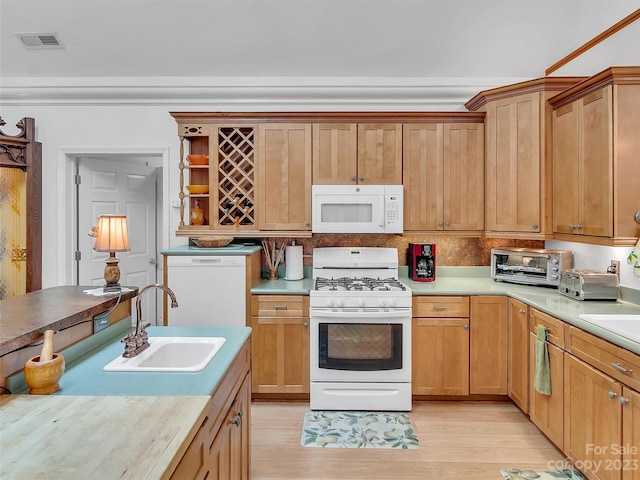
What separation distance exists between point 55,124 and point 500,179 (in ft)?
13.4

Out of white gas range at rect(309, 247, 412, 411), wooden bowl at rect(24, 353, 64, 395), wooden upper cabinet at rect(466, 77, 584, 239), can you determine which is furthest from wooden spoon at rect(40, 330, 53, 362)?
wooden upper cabinet at rect(466, 77, 584, 239)

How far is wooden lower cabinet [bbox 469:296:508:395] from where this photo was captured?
9.62ft

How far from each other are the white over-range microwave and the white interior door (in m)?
2.26

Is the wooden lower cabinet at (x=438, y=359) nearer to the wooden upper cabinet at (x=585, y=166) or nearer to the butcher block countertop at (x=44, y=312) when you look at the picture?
the wooden upper cabinet at (x=585, y=166)

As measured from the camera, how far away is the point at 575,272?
2.59m

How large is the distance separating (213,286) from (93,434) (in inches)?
79.9

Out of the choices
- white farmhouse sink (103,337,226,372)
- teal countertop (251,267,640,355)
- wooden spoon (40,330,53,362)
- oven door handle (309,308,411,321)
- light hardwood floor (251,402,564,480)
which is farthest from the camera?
oven door handle (309,308,411,321)

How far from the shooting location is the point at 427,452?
7.84 feet

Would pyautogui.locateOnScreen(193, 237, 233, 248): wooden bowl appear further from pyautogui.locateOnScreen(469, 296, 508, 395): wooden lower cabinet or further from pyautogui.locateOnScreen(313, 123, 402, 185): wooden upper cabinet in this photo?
pyautogui.locateOnScreen(469, 296, 508, 395): wooden lower cabinet

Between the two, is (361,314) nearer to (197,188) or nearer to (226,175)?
(226,175)

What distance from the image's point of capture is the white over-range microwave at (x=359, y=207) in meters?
3.10

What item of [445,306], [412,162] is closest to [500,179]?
[412,162]

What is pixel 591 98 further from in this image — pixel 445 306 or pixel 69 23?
pixel 69 23

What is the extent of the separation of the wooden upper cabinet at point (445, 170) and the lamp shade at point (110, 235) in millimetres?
2179
